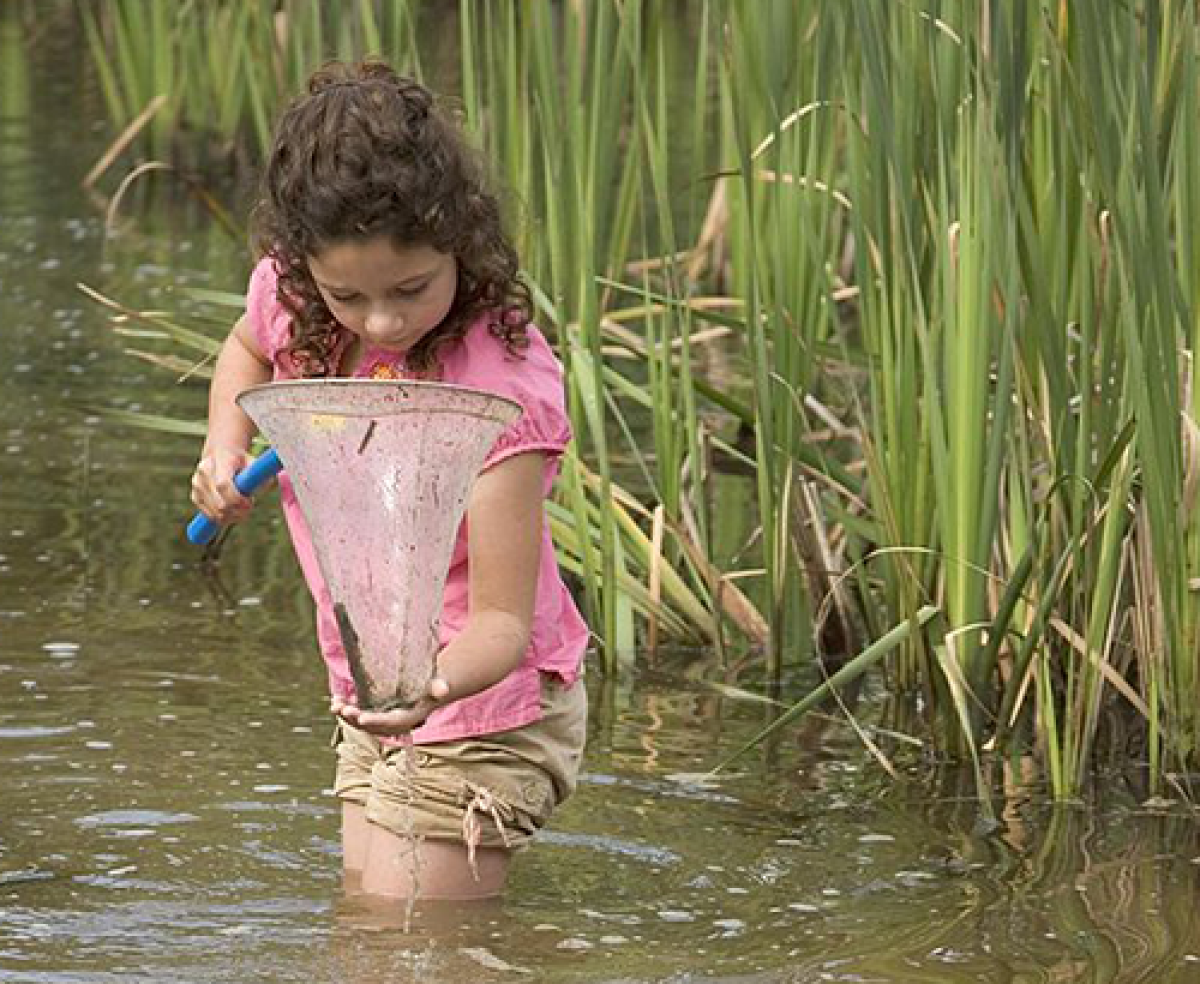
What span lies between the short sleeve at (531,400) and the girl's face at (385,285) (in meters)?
0.10

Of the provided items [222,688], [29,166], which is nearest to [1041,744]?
[222,688]

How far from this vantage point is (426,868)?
10.3 feet

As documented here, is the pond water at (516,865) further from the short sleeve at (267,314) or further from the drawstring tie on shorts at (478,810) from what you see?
the short sleeve at (267,314)

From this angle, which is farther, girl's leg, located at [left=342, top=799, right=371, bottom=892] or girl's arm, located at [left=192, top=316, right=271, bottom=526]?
girl's leg, located at [left=342, top=799, right=371, bottom=892]

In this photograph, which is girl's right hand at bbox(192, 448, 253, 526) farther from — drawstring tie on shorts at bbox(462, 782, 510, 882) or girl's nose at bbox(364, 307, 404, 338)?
drawstring tie on shorts at bbox(462, 782, 510, 882)

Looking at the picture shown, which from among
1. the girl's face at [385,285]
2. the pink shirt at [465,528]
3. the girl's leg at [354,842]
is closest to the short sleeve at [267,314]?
the pink shirt at [465,528]

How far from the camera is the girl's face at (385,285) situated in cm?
282

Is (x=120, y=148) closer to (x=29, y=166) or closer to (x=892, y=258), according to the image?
(x=29, y=166)

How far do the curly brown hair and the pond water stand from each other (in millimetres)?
668

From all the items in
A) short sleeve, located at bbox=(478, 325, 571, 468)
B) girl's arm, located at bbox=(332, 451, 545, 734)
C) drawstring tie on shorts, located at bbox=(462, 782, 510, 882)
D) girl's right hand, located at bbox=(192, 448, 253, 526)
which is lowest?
drawstring tie on shorts, located at bbox=(462, 782, 510, 882)

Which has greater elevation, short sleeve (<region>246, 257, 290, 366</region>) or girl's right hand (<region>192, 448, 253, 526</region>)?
short sleeve (<region>246, 257, 290, 366</region>)

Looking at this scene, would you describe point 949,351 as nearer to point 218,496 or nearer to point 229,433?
point 229,433

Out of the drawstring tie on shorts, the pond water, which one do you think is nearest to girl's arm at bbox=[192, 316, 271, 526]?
the drawstring tie on shorts

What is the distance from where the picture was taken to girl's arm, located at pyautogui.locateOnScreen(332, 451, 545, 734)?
2846 millimetres
